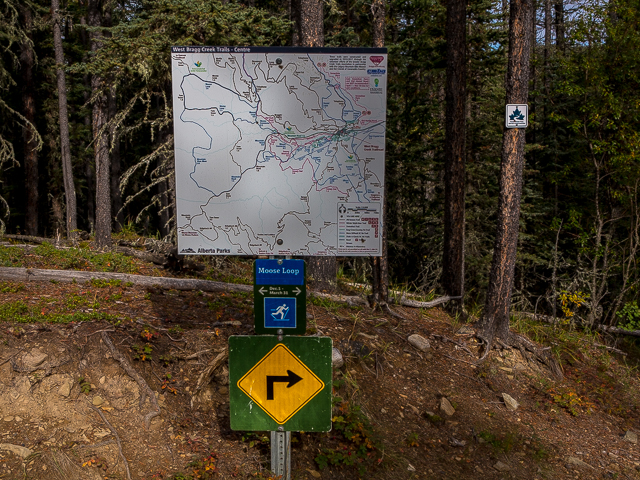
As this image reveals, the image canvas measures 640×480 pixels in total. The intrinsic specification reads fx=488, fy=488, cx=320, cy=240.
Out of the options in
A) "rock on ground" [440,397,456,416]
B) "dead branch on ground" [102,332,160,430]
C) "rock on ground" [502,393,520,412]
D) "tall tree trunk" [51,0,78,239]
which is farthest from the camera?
"tall tree trunk" [51,0,78,239]

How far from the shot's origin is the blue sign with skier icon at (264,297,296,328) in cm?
359

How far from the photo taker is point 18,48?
18625 mm

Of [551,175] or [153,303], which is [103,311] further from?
[551,175]

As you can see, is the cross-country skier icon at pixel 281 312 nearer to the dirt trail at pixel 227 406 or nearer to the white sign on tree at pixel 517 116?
the dirt trail at pixel 227 406

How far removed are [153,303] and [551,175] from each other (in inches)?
530

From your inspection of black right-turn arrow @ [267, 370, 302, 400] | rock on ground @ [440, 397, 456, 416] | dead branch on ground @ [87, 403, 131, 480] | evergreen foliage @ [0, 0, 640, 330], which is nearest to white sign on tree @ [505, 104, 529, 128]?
rock on ground @ [440, 397, 456, 416]

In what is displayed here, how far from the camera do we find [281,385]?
364cm

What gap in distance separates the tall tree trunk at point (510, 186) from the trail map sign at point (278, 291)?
4747mm

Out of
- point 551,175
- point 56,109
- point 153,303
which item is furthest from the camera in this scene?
point 56,109

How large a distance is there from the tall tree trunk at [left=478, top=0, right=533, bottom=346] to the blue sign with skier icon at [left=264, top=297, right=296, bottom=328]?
477cm

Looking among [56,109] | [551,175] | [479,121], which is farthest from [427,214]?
[56,109]

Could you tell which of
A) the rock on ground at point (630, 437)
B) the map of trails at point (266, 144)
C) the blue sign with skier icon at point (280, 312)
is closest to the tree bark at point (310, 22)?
the map of trails at point (266, 144)

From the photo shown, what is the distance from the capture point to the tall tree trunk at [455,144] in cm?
927

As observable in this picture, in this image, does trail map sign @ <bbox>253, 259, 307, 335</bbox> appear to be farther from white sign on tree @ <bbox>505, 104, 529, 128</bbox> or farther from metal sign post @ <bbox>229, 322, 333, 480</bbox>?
white sign on tree @ <bbox>505, 104, 529, 128</bbox>
